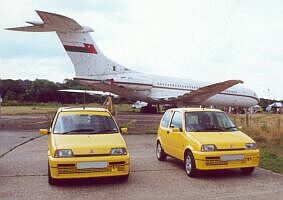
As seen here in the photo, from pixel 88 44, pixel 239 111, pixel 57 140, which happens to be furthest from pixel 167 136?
pixel 239 111

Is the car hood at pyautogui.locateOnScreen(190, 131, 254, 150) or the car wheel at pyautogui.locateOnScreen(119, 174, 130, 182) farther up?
the car hood at pyautogui.locateOnScreen(190, 131, 254, 150)

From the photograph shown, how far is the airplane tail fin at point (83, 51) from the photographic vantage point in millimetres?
31153

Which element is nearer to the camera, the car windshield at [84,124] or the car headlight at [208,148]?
the car headlight at [208,148]

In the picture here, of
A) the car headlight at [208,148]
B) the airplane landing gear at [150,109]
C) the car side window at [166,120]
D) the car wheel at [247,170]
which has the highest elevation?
the car side window at [166,120]

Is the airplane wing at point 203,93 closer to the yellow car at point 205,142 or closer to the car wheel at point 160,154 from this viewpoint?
the car wheel at point 160,154

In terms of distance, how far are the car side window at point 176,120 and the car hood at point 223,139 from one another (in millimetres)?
832

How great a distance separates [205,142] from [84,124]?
2.76 meters

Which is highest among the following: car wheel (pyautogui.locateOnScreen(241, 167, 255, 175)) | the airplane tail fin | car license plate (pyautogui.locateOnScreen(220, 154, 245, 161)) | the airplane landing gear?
the airplane tail fin

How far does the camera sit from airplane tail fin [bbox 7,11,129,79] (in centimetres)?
3115

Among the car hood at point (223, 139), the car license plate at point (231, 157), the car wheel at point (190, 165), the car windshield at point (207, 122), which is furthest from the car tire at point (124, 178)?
the car windshield at point (207, 122)

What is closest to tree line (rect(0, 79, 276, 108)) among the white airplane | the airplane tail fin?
the white airplane

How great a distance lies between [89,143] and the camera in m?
8.74

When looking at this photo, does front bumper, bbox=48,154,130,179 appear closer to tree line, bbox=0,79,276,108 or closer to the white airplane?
the white airplane

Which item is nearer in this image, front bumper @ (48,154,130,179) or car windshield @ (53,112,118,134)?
front bumper @ (48,154,130,179)
